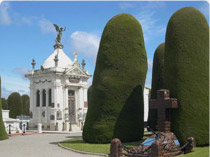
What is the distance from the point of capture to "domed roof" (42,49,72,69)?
145 ft

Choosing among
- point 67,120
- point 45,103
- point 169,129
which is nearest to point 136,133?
point 169,129


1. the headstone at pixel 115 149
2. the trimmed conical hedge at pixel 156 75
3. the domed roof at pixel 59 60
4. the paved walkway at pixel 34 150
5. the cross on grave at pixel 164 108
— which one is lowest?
the paved walkway at pixel 34 150

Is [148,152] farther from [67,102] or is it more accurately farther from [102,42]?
[67,102]

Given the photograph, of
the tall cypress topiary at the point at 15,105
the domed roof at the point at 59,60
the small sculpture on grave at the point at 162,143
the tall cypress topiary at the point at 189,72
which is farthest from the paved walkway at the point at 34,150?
the tall cypress topiary at the point at 15,105

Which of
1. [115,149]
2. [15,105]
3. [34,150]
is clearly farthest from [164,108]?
[15,105]

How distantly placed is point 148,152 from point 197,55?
21.0 feet

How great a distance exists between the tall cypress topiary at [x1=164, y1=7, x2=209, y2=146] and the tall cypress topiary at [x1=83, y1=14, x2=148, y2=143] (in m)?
3.16

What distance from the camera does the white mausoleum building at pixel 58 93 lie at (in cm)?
4134

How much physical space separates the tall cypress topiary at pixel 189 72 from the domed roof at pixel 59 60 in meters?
29.0

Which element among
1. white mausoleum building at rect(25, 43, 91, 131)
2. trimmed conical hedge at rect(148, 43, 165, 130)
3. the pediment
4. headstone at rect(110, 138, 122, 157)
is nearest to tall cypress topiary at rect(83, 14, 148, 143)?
trimmed conical hedge at rect(148, 43, 165, 130)

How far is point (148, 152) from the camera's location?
13.2 meters

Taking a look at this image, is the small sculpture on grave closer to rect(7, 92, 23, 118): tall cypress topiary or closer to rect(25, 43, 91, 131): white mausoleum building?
rect(25, 43, 91, 131): white mausoleum building

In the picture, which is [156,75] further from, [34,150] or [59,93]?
[59,93]

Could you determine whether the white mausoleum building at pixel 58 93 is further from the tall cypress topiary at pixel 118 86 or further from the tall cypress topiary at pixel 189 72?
the tall cypress topiary at pixel 189 72
